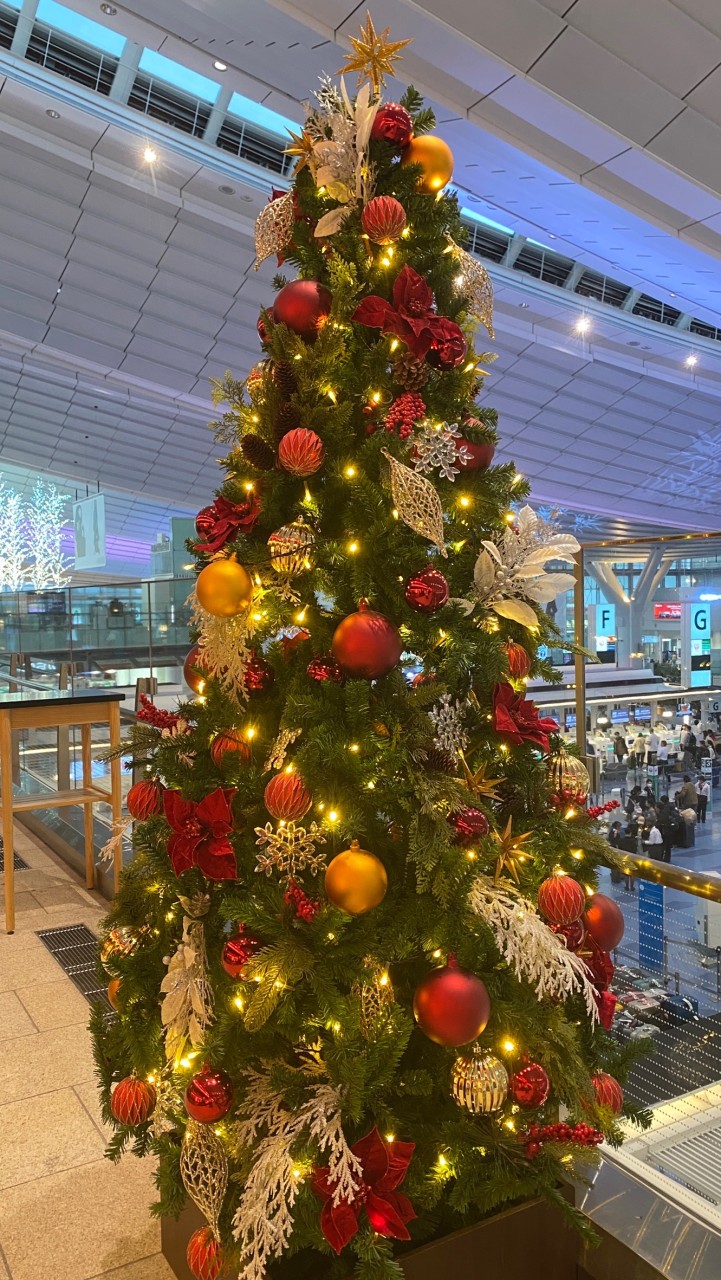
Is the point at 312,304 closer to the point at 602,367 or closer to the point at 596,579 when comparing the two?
the point at 596,579

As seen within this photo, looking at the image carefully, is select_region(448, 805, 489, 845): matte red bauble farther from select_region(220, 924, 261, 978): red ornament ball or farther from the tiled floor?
the tiled floor

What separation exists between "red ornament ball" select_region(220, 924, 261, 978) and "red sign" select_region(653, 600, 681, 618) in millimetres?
1732

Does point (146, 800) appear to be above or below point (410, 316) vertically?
below

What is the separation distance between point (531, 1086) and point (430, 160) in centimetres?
157

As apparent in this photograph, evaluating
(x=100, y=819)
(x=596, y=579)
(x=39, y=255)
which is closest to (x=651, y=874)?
(x=596, y=579)

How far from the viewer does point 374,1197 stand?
4.35ft

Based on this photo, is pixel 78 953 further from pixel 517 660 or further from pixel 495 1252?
pixel 517 660

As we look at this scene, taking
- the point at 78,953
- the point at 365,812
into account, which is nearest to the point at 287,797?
the point at 365,812

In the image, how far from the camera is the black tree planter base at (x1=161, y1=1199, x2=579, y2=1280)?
1499 mm

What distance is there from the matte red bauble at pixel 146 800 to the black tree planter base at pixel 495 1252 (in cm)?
75

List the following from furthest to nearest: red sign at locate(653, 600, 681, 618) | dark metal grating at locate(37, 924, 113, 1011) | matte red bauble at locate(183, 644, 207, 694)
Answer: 1. dark metal grating at locate(37, 924, 113, 1011)
2. red sign at locate(653, 600, 681, 618)
3. matte red bauble at locate(183, 644, 207, 694)

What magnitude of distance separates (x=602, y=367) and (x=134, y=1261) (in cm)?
1723

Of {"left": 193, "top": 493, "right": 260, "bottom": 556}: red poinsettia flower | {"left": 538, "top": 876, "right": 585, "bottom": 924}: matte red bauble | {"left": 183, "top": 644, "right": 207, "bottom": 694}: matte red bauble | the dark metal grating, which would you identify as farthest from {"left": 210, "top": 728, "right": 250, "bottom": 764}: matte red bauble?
the dark metal grating

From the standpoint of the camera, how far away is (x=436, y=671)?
1526 millimetres
